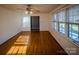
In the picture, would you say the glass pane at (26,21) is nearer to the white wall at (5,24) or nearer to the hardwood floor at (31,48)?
the white wall at (5,24)

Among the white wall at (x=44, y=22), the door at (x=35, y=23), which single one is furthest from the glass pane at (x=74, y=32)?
the door at (x=35, y=23)

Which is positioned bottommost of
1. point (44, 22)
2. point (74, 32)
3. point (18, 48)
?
point (18, 48)

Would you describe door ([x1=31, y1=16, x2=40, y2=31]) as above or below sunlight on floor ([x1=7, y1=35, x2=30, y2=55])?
above

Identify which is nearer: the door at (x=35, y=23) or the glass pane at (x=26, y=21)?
the glass pane at (x=26, y=21)

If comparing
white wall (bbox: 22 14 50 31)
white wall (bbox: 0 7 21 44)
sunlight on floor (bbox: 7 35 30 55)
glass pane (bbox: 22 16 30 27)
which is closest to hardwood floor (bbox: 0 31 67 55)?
sunlight on floor (bbox: 7 35 30 55)

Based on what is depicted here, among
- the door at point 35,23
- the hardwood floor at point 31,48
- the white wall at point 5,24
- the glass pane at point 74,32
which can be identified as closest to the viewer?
the glass pane at point 74,32

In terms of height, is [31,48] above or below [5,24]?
below

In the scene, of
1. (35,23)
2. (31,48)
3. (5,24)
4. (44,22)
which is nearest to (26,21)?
(35,23)

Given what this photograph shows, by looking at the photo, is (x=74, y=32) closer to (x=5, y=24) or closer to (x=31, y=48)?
(x=31, y=48)

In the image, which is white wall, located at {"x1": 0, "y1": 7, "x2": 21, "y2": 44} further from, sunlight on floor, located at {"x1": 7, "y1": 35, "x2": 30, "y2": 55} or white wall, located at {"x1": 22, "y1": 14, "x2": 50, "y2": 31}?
white wall, located at {"x1": 22, "y1": 14, "x2": 50, "y2": 31}
